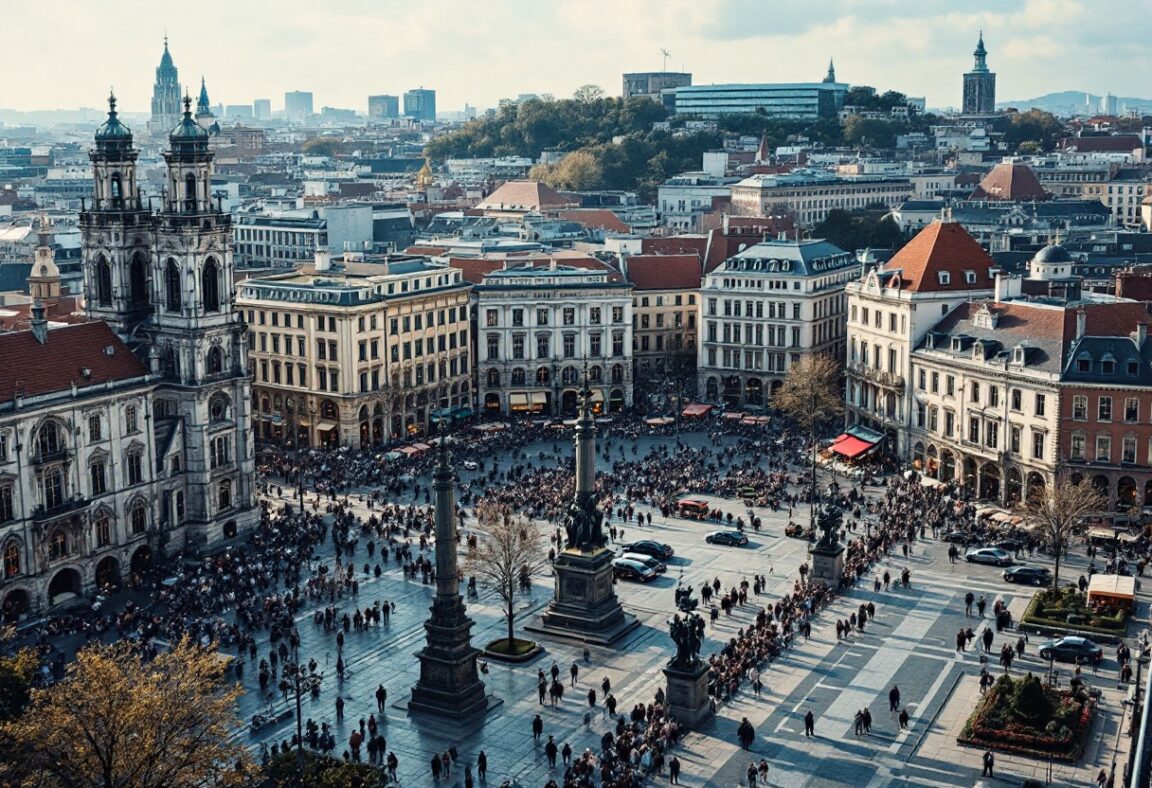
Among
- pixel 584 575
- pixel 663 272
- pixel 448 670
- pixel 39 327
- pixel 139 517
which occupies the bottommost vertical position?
pixel 448 670

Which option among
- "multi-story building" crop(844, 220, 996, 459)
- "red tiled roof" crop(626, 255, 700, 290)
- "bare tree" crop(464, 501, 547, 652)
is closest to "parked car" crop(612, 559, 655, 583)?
"bare tree" crop(464, 501, 547, 652)

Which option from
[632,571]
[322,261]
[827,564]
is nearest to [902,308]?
[827,564]

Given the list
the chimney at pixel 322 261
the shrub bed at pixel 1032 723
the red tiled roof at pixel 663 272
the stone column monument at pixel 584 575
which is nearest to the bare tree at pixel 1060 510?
the shrub bed at pixel 1032 723

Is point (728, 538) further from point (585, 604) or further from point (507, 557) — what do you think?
point (507, 557)

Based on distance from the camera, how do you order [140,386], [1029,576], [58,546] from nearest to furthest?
1. [58,546]
2. [1029,576]
3. [140,386]

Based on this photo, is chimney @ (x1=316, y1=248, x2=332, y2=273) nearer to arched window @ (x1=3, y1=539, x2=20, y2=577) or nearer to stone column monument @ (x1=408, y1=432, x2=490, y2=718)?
arched window @ (x1=3, y1=539, x2=20, y2=577)

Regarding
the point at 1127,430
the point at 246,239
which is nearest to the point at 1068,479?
the point at 1127,430

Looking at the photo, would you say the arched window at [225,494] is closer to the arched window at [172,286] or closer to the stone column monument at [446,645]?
the arched window at [172,286]

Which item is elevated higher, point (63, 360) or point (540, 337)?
point (63, 360)
